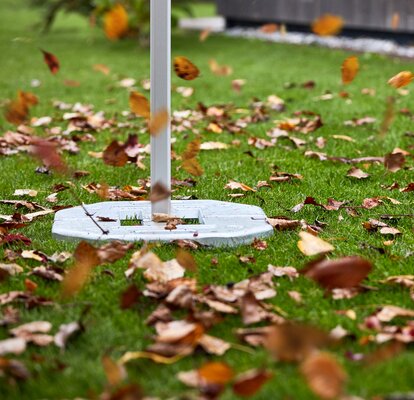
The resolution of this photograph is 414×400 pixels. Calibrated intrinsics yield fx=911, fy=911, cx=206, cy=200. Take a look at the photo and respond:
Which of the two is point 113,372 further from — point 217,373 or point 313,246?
point 313,246

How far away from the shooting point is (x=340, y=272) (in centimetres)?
265

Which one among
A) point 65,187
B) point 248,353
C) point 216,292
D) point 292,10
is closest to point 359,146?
point 65,187

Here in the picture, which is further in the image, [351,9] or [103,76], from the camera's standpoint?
[351,9]

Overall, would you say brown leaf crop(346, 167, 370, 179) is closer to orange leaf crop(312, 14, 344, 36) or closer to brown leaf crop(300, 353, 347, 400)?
orange leaf crop(312, 14, 344, 36)

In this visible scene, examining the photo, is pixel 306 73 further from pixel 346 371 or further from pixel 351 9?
pixel 346 371

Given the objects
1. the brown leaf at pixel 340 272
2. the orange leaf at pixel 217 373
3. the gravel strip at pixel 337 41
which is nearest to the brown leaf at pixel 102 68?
the gravel strip at pixel 337 41

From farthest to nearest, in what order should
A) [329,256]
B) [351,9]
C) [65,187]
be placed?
1. [351,9]
2. [65,187]
3. [329,256]

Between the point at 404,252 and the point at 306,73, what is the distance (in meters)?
5.85

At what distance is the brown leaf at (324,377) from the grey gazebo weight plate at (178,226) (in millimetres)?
1364

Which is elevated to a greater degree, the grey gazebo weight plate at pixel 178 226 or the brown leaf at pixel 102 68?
the grey gazebo weight plate at pixel 178 226

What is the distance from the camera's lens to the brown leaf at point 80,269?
2.80 metres

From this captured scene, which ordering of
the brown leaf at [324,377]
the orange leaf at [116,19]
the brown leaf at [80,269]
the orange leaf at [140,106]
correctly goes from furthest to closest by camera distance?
the orange leaf at [116,19]
the orange leaf at [140,106]
the brown leaf at [80,269]
the brown leaf at [324,377]

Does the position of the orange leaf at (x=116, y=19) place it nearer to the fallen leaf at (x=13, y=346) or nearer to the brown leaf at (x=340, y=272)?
the brown leaf at (x=340, y=272)

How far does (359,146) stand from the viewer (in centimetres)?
528
